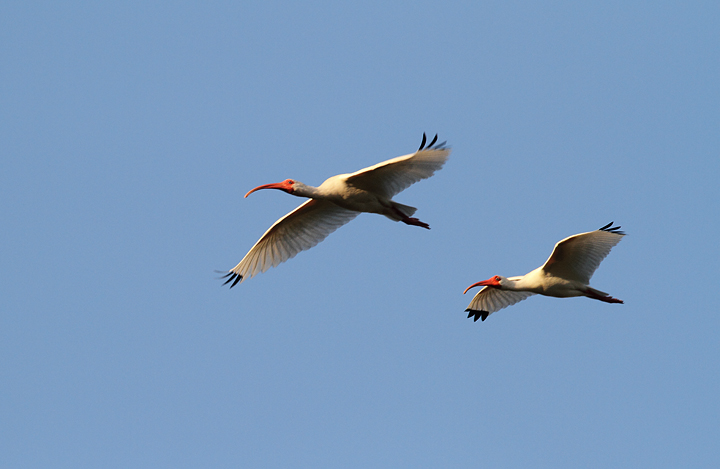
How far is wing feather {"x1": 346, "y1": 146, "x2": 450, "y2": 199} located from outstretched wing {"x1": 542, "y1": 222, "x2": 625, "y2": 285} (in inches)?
114

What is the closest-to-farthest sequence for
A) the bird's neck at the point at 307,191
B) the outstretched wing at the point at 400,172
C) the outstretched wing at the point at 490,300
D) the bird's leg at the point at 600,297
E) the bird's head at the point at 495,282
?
the outstretched wing at the point at 400,172
the bird's neck at the point at 307,191
the bird's leg at the point at 600,297
the bird's head at the point at 495,282
the outstretched wing at the point at 490,300

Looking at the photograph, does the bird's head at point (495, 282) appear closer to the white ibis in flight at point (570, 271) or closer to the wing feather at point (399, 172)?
the white ibis in flight at point (570, 271)

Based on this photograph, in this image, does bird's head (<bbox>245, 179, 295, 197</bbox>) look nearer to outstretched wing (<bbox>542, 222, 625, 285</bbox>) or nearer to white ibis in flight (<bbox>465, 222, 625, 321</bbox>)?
white ibis in flight (<bbox>465, 222, 625, 321</bbox>)

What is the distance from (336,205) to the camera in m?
18.3

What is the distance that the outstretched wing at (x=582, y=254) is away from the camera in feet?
56.4

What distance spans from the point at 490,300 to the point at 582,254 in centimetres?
288

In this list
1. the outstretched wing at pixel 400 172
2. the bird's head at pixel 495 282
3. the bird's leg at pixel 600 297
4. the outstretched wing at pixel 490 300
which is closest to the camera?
the outstretched wing at pixel 400 172

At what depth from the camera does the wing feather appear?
16.0 metres

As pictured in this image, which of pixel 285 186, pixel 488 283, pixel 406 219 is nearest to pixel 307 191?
pixel 285 186

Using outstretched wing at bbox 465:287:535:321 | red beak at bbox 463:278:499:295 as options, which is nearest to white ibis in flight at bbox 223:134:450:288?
red beak at bbox 463:278:499:295

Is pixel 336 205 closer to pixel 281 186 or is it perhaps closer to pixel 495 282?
Result: pixel 281 186

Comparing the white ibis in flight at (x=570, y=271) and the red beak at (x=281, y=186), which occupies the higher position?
the red beak at (x=281, y=186)

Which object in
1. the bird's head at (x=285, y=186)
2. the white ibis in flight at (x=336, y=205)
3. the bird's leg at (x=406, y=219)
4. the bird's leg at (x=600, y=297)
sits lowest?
the bird's leg at (x=600, y=297)

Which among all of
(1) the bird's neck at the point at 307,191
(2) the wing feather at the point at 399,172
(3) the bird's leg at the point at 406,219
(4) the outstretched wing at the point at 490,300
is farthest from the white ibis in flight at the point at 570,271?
(1) the bird's neck at the point at 307,191
